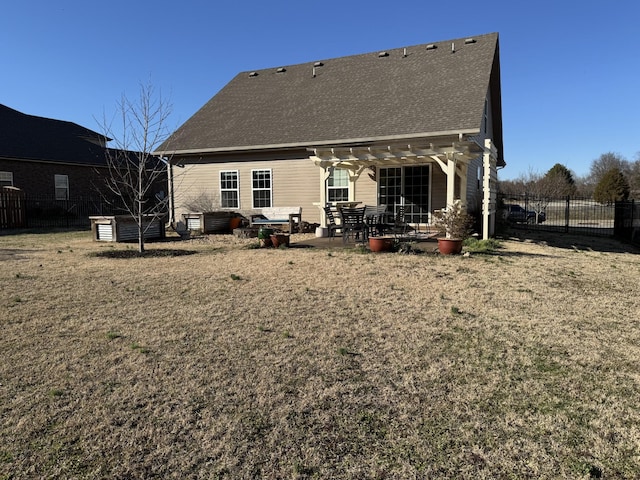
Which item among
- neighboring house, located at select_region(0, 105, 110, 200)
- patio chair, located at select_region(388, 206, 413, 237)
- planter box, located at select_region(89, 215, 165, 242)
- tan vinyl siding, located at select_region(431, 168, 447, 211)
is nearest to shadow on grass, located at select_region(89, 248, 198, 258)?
planter box, located at select_region(89, 215, 165, 242)

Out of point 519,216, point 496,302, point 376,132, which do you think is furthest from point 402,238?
point 519,216

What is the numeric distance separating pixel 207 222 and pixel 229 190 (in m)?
2.52

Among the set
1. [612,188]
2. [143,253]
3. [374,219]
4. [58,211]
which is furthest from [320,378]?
[612,188]

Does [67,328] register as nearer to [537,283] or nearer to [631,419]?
[631,419]

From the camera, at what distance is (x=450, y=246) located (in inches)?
370

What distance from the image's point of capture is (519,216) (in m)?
25.7

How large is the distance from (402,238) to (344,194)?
4.53m

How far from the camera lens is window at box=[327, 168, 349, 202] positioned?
15.6 meters

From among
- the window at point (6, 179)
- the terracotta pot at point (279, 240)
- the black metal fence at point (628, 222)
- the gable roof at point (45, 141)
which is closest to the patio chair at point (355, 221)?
the terracotta pot at point (279, 240)

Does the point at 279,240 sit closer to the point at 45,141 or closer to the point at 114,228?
the point at 114,228

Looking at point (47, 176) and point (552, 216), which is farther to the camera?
point (552, 216)

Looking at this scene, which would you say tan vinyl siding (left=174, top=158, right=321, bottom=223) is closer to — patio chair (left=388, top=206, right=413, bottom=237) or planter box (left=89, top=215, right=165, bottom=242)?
patio chair (left=388, top=206, right=413, bottom=237)

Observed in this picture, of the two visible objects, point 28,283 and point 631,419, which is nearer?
point 631,419

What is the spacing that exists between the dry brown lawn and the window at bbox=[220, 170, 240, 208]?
33.7ft
